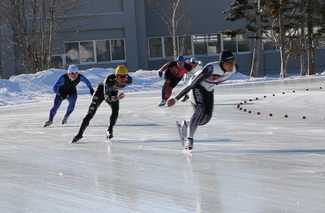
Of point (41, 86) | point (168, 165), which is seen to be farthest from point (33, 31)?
point (168, 165)

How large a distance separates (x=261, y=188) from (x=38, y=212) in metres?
2.03

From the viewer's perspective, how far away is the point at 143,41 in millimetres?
40406

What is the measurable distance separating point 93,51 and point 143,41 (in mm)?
3342

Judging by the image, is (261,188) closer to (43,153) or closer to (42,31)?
(43,153)

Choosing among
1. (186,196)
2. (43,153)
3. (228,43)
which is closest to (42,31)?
(228,43)

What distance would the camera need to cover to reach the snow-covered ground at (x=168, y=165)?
210 inches

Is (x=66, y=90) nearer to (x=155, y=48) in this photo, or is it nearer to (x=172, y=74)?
(x=172, y=74)

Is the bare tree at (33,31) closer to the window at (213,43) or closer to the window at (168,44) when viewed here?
the window at (168,44)

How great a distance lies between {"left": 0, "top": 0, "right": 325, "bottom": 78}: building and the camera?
3884 cm

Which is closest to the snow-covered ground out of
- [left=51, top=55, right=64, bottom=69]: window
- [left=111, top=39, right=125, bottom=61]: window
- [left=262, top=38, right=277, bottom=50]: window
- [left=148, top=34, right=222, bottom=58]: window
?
[left=51, top=55, right=64, bottom=69]: window

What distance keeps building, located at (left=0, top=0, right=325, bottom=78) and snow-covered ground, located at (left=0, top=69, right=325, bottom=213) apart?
25432 millimetres

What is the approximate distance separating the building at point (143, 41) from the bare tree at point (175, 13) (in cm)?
53

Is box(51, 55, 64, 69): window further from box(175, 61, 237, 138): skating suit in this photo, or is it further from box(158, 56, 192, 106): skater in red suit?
box(175, 61, 237, 138): skating suit

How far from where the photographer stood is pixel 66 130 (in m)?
12.1
